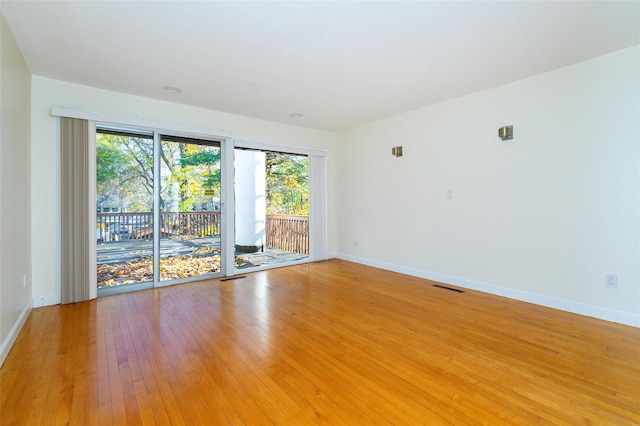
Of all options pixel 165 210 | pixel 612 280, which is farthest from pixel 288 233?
pixel 612 280

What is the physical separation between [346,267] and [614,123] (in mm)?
3847

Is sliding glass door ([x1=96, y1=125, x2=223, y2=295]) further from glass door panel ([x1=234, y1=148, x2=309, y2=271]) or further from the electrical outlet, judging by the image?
the electrical outlet

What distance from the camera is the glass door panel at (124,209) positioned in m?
3.67

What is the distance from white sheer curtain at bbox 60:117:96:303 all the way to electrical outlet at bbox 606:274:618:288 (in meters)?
5.59

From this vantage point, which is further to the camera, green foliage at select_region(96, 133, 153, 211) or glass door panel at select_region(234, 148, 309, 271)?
glass door panel at select_region(234, 148, 309, 271)

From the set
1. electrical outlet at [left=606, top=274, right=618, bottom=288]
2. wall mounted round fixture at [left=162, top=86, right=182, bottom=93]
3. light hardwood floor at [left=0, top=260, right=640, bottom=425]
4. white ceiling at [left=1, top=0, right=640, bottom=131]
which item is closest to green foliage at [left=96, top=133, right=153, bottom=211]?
white ceiling at [left=1, top=0, right=640, bottom=131]

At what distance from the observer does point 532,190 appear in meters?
3.32

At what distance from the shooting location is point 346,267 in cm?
521

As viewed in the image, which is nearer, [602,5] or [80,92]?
[602,5]

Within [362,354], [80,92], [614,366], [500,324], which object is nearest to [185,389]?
[362,354]

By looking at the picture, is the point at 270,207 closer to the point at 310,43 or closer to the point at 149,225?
the point at 149,225

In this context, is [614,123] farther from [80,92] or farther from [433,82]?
[80,92]

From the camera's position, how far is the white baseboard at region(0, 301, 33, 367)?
216 centimetres

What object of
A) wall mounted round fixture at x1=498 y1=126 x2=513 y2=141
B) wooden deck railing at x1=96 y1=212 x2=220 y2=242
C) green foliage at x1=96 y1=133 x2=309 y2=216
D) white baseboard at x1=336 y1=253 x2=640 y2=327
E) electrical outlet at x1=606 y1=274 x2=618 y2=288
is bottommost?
white baseboard at x1=336 y1=253 x2=640 y2=327
